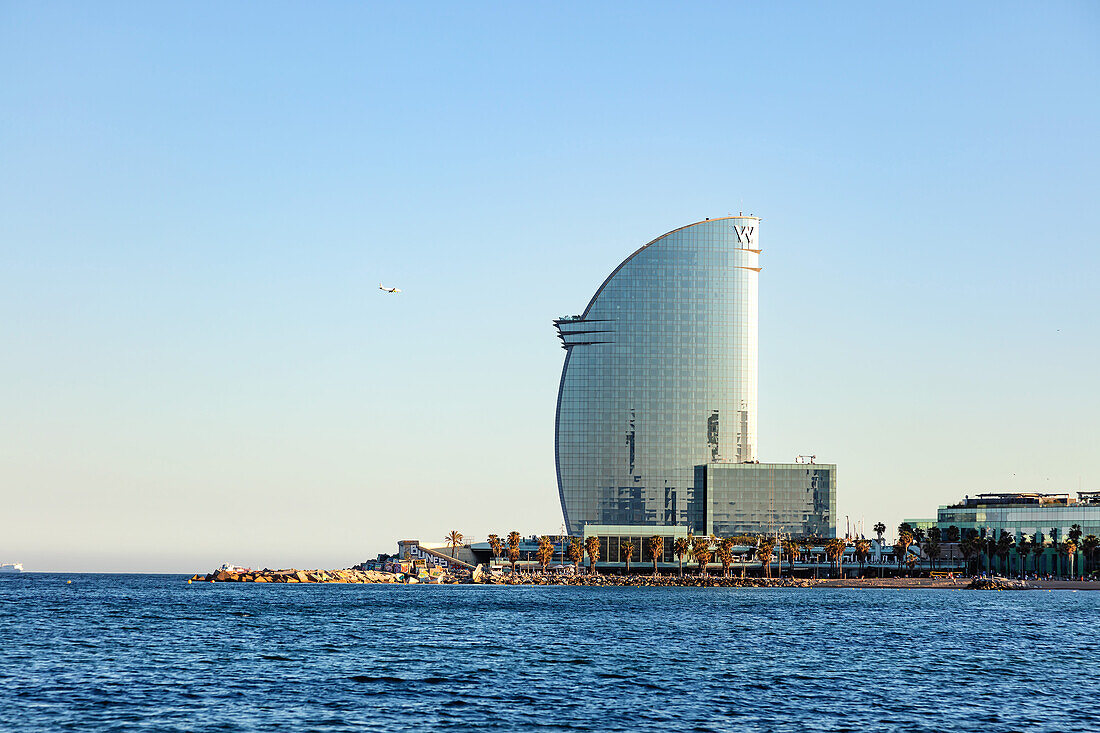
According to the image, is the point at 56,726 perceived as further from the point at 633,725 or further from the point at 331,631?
the point at 331,631

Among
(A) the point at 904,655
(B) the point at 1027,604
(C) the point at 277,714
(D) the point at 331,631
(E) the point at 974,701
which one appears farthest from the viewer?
(B) the point at 1027,604

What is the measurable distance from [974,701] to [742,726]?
15.7 m

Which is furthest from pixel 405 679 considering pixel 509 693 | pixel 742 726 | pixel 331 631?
pixel 331 631

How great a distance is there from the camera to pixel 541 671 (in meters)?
70.3

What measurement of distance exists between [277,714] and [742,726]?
20552mm

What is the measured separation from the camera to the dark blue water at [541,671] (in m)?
52.8

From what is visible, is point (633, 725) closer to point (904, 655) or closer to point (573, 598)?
point (904, 655)

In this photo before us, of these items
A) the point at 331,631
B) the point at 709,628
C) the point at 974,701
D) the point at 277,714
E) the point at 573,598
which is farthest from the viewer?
the point at 573,598

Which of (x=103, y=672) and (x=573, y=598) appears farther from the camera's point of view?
(x=573, y=598)

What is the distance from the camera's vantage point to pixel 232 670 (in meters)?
68.9

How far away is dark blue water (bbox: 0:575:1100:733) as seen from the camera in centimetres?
5275

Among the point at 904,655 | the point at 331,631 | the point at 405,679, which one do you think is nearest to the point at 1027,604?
the point at 904,655

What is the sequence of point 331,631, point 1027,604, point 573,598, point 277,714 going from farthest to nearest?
point 573,598
point 1027,604
point 331,631
point 277,714

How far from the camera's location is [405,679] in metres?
65.4
